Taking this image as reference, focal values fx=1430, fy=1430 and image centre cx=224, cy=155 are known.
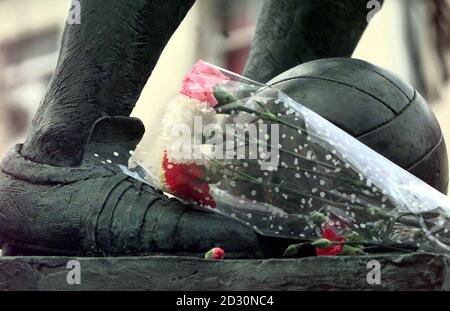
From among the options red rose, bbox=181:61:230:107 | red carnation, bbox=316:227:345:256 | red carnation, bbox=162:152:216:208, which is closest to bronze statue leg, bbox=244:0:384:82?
red rose, bbox=181:61:230:107

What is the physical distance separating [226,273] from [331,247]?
0.21 meters

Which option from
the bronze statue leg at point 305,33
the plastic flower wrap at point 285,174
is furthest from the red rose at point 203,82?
the bronze statue leg at point 305,33

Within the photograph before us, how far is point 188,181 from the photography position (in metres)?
2.80

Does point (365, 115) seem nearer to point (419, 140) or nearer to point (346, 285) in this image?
point (419, 140)

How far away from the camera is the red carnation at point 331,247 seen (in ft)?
8.70

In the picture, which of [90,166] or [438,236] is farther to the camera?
[90,166]

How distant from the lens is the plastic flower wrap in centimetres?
270

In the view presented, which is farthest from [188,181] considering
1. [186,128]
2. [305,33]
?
[305,33]

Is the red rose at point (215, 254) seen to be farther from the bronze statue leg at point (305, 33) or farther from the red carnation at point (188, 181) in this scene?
the bronze statue leg at point (305, 33)

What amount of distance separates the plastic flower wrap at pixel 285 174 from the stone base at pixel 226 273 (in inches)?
6.1

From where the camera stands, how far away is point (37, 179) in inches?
113

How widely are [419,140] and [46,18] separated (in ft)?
30.9
